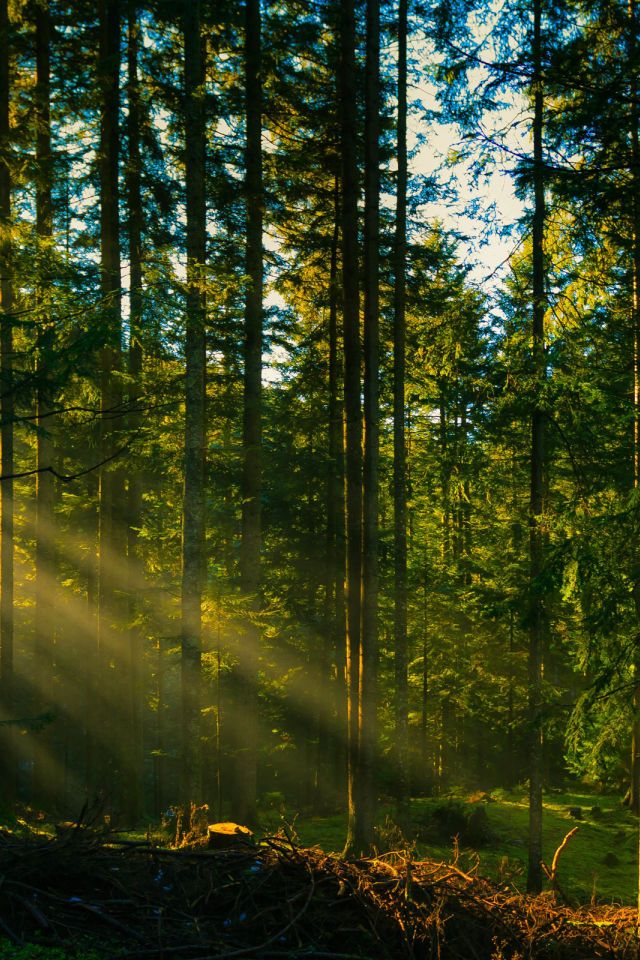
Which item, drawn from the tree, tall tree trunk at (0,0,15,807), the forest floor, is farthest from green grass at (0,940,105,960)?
tall tree trunk at (0,0,15,807)

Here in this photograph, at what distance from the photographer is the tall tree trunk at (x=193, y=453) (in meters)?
9.30

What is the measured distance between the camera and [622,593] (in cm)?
717

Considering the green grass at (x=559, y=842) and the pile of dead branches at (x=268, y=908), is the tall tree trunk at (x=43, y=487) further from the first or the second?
the green grass at (x=559, y=842)

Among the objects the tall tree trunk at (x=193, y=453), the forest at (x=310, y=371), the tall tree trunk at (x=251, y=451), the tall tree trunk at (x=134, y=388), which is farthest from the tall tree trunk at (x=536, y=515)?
the tall tree trunk at (x=134, y=388)

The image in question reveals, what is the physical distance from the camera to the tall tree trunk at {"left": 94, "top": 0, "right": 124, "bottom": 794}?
1152cm

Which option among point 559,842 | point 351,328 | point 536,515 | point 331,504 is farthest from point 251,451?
point 559,842

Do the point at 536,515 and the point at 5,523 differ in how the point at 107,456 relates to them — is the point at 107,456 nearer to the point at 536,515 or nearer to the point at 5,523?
the point at 5,523

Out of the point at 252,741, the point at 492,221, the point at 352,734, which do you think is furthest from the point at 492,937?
the point at 492,221

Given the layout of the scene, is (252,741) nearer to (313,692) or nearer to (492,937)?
(313,692)

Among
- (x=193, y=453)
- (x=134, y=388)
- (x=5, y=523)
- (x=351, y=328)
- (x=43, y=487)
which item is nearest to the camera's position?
(x=193, y=453)

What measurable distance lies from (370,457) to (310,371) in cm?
596

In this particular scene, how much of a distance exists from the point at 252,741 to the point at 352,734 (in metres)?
2.21

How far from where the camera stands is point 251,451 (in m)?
Result: 11.2

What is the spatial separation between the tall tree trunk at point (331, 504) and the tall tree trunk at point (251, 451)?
286cm
